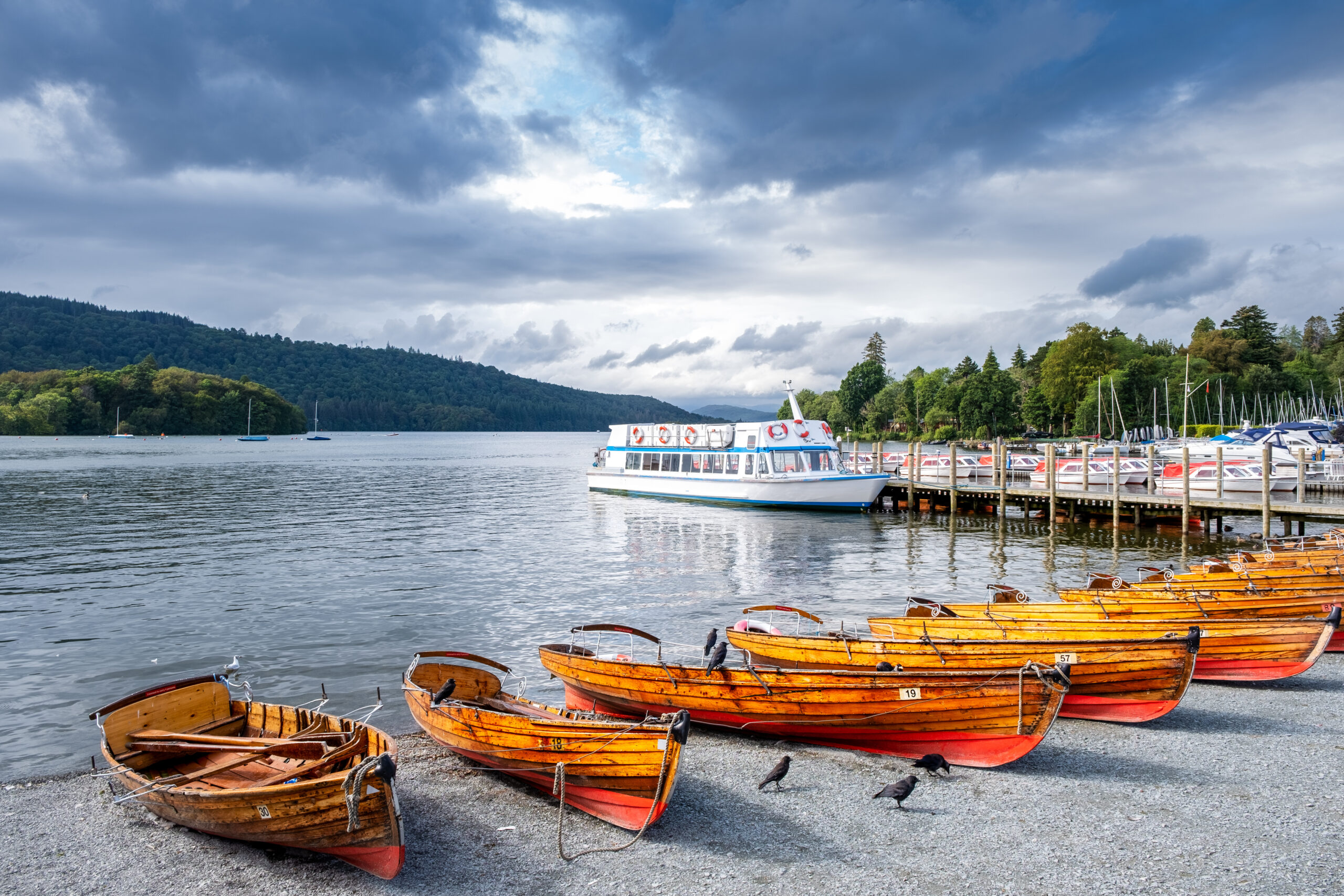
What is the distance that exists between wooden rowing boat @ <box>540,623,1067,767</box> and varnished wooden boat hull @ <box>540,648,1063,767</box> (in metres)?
0.01

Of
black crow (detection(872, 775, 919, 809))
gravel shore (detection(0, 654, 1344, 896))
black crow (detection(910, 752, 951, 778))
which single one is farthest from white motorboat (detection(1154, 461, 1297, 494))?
black crow (detection(872, 775, 919, 809))

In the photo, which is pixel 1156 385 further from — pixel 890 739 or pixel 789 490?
pixel 890 739

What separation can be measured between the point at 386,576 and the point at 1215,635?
21625 mm

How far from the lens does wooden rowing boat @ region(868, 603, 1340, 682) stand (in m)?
12.7

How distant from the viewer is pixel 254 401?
557 feet

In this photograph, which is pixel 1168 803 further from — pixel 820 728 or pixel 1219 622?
pixel 1219 622

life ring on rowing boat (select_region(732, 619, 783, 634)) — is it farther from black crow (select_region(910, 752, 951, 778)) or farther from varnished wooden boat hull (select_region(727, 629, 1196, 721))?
black crow (select_region(910, 752, 951, 778))

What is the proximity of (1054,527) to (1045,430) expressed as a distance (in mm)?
101887

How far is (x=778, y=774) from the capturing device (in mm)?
9289

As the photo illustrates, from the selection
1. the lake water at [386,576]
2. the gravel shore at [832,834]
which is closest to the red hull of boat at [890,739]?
the gravel shore at [832,834]

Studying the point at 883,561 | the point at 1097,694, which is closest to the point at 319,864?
the point at 1097,694

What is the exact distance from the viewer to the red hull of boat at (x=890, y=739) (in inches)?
385

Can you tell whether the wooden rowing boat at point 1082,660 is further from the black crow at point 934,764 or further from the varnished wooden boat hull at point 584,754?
the varnished wooden boat hull at point 584,754

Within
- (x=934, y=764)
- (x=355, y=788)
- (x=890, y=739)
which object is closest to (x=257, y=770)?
(x=355, y=788)
